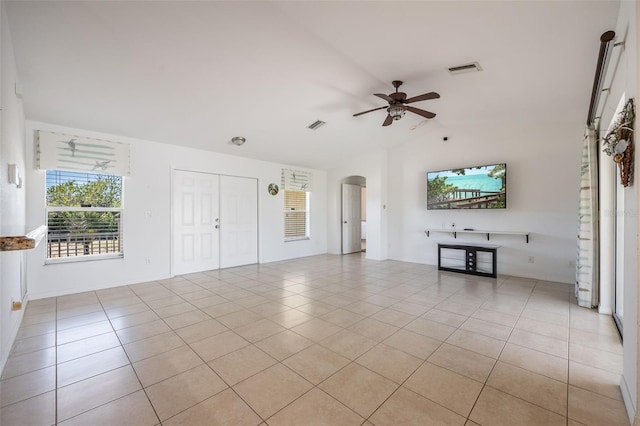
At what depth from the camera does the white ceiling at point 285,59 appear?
244 cm

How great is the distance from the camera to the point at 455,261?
6039 mm

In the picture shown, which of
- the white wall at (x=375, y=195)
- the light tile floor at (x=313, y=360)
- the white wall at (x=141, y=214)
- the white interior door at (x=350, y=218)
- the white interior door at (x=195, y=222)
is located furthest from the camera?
the white interior door at (x=350, y=218)

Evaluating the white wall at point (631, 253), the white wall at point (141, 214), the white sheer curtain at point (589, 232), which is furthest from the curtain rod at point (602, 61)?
the white wall at point (141, 214)

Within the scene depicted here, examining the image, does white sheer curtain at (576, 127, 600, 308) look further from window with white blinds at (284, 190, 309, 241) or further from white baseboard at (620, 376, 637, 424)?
window with white blinds at (284, 190, 309, 241)

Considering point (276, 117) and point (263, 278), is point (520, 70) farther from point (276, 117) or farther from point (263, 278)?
point (263, 278)

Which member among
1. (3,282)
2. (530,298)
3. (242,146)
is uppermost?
(242,146)

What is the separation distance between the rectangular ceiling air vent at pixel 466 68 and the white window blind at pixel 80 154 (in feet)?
16.9

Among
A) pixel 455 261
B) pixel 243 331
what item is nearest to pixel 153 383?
pixel 243 331

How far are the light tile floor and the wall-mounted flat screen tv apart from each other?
6.57 feet

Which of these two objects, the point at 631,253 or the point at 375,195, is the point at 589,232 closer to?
the point at 631,253

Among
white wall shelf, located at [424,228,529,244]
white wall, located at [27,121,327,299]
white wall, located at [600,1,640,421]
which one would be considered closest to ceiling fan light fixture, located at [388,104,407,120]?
white wall, located at [600,1,640,421]

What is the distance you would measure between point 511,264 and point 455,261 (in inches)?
39.8

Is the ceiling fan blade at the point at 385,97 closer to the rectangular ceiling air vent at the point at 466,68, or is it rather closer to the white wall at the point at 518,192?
the rectangular ceiling air vent at the point at 466,68

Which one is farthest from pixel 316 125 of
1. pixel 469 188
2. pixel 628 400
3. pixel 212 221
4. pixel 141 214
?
pixel 628 400
